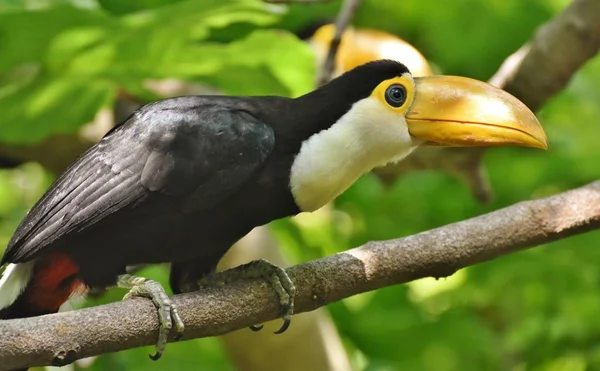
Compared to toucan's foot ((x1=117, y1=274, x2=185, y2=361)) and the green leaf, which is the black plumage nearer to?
toucan's foot ((x1=117, y1=274, x2=185, y2=361))

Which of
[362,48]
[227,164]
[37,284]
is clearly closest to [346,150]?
[227,164]

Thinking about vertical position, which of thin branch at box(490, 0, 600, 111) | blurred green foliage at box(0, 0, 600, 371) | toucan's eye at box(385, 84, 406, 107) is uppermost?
toucan's eye at box(385, 84, 406, 107)

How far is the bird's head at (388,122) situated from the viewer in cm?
303

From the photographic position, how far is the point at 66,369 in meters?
3.80

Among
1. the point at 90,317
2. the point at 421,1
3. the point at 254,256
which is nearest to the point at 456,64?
the point at 421,1

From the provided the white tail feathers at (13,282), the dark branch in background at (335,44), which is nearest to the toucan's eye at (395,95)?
the dark branch in background at (335,44)

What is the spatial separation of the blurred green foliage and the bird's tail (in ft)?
2.46

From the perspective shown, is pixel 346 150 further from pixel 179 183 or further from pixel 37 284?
pixel 37 284

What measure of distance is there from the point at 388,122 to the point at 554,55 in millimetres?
1062

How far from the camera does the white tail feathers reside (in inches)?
126

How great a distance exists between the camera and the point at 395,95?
3.15 metres

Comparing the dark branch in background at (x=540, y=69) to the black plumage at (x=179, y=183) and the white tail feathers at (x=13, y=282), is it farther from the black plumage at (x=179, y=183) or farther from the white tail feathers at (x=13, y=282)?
the white tail feathers at (x=13, y=282)

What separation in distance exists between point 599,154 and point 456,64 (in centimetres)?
74

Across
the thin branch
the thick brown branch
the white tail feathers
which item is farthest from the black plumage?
the thin branch
